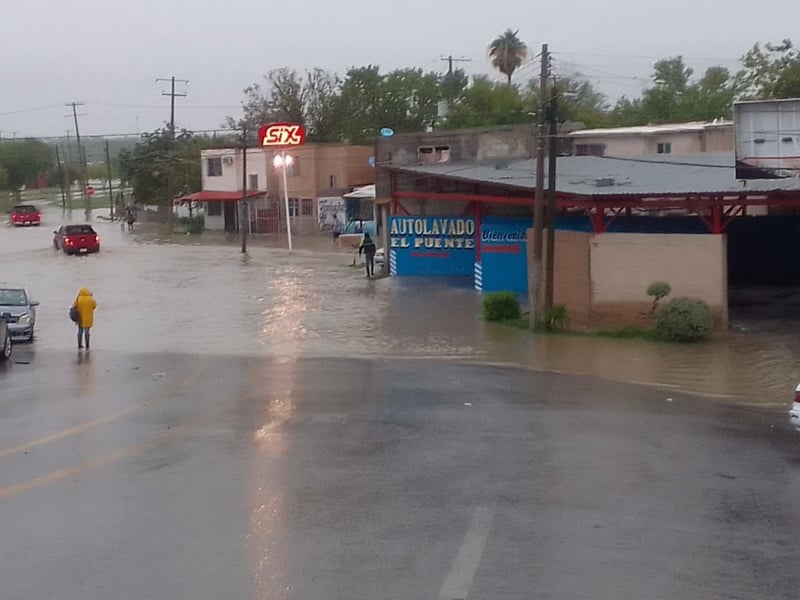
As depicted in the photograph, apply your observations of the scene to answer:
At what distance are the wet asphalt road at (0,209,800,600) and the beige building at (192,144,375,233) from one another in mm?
49448

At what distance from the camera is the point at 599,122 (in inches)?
3310

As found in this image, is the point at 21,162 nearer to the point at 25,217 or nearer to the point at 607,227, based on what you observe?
the point at 25,217

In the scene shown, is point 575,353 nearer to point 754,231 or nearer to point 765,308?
point 765,308

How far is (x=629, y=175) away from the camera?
33.3 m

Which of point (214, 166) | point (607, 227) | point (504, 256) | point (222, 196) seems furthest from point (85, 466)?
point (214, 166)

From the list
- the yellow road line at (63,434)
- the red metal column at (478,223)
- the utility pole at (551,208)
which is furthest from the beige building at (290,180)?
the yellow road line at (63,434)

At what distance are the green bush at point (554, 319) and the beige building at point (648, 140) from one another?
2514 cm

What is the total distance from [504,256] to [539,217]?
9.60m

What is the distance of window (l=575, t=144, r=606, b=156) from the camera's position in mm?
52906

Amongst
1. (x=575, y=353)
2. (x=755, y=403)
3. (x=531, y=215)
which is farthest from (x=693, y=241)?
(x=531, y=215)

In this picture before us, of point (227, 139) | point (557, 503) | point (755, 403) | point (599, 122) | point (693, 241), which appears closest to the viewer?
point (557, 503)

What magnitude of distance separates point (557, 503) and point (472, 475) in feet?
4.87

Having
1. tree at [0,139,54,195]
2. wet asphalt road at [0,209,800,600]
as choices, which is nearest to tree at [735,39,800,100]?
wet asphalt road at [0,209,800,600]

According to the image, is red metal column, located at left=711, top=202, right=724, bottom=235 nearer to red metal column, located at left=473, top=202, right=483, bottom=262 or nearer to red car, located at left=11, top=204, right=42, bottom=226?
red metal column, located at left=473, top=202, right=483, bottom=262
